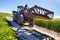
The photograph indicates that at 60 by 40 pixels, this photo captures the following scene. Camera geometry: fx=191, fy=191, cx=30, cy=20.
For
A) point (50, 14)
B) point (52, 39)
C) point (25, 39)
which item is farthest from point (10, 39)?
point (50, 14)

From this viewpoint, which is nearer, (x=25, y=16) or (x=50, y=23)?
(x=50, y=23)

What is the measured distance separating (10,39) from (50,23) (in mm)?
9099

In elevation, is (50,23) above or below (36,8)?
below

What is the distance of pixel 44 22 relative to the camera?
806 inches

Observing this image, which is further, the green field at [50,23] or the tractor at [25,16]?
the tractor at [25,16]

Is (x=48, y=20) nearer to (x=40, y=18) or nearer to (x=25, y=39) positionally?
(x=40, y=18)

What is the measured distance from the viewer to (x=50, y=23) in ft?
62.3

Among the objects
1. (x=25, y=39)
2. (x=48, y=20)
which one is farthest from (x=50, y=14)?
(x=25, y=39)

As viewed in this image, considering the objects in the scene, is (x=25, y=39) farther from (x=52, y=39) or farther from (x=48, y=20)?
(x=48, y=20)

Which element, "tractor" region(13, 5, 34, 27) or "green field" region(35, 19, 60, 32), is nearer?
"green field" region(35, 19, 60, 32)

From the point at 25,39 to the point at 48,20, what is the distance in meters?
8.72

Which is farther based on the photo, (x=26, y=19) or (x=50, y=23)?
(x=26, y=19)

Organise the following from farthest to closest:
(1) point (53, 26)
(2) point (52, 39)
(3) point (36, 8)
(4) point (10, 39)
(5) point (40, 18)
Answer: (5) point (40, 18) < (3) point (36, 8) < (1) point (53, 26) < (2) point (52, 39) < (4) point (10, 39)

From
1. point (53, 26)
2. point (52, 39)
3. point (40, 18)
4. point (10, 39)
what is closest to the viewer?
point (10, 39)
